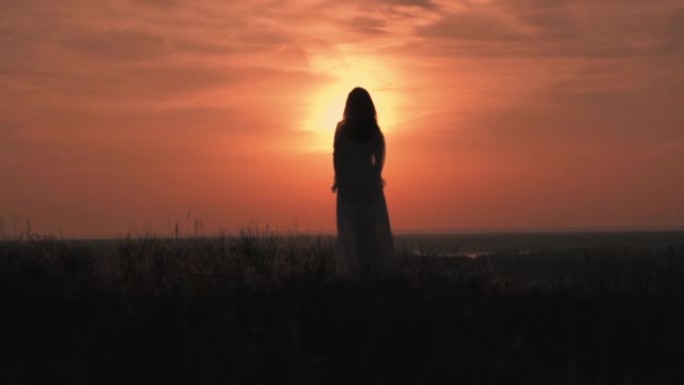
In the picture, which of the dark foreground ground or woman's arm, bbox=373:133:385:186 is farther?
woman's arm, bbox=373:133:385:186

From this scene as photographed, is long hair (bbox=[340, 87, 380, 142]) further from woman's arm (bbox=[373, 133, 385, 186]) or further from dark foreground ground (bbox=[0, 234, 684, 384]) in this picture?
dark foreground ground (bbox=[0, 234, 684, 384])

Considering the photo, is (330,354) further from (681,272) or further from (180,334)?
(681,272)

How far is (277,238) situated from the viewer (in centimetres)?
1449

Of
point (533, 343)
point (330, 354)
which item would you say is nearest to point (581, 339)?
point (533, 343)

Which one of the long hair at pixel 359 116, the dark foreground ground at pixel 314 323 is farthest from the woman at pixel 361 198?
the dark foreground ground at pixel 314 323

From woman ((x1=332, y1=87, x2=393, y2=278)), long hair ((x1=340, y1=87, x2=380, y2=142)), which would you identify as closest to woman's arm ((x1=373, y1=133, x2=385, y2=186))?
woman ((x1=332, y1=87, x2=393, y2=278))

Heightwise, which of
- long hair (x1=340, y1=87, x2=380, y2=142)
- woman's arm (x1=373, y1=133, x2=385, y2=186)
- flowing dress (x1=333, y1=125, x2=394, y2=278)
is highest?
long hair (x1=340, y1=87, x2=380, y2=142)

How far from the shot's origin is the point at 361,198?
13484mm

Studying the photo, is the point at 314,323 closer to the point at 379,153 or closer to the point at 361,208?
the point at 361,208

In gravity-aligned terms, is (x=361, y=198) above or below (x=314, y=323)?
above

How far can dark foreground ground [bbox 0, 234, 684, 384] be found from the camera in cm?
747

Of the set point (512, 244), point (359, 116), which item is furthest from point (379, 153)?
point (512, 244)

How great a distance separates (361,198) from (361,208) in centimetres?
13

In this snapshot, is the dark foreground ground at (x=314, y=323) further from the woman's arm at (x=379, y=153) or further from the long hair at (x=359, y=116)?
the long hair at (x=359, y=116)
